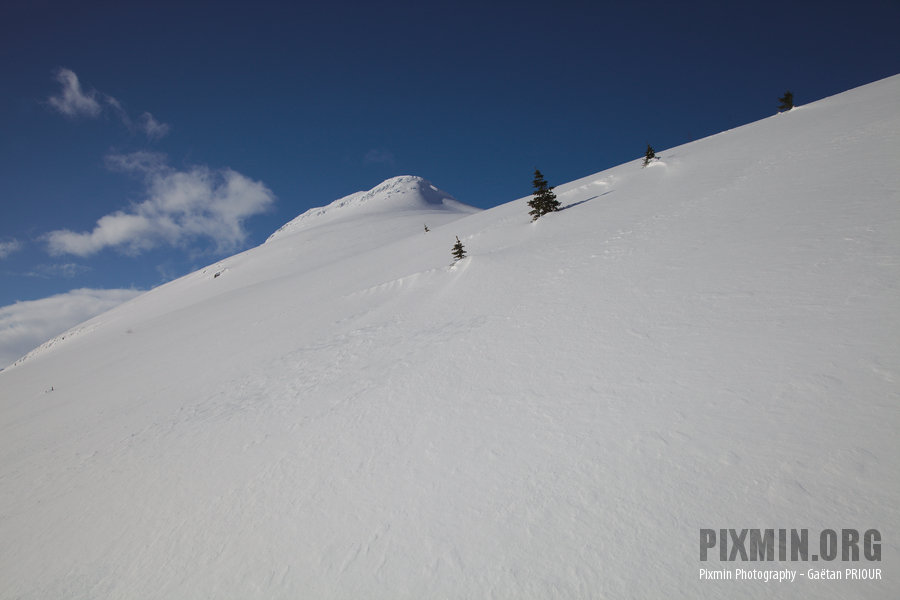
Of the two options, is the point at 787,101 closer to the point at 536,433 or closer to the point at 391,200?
the point at 536,433

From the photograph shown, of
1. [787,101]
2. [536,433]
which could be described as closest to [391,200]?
[787,101]

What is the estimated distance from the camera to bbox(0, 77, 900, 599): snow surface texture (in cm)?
464

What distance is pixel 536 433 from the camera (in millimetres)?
6586

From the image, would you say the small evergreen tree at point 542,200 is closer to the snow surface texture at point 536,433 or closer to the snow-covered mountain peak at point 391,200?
the snow surface texture at point 536,433

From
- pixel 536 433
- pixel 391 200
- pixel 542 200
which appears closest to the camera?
pixel 536 433

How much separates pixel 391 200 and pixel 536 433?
13530 cm

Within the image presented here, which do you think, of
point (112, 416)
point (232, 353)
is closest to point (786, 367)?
point (232, 353)

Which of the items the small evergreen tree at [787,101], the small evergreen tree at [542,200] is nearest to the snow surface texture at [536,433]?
the small evergreen tree at [542,200]

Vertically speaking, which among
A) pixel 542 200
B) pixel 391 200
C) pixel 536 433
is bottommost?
pixel 536 433

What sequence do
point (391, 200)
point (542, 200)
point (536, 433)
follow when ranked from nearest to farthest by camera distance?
1. point (536, 433)
2. point (542, 200)
3. point (391, 200)

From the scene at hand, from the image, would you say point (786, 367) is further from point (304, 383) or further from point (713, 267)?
point (304, 383)

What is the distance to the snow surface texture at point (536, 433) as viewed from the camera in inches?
183

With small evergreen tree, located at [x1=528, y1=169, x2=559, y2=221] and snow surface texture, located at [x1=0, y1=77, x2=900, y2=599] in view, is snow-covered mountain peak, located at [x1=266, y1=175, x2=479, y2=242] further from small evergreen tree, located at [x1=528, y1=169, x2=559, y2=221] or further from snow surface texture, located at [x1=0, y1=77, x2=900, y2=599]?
snow surface texture, located at [x1=0, y1=77, x2=900, y2=599]

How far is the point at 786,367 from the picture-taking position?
6.36 meters
